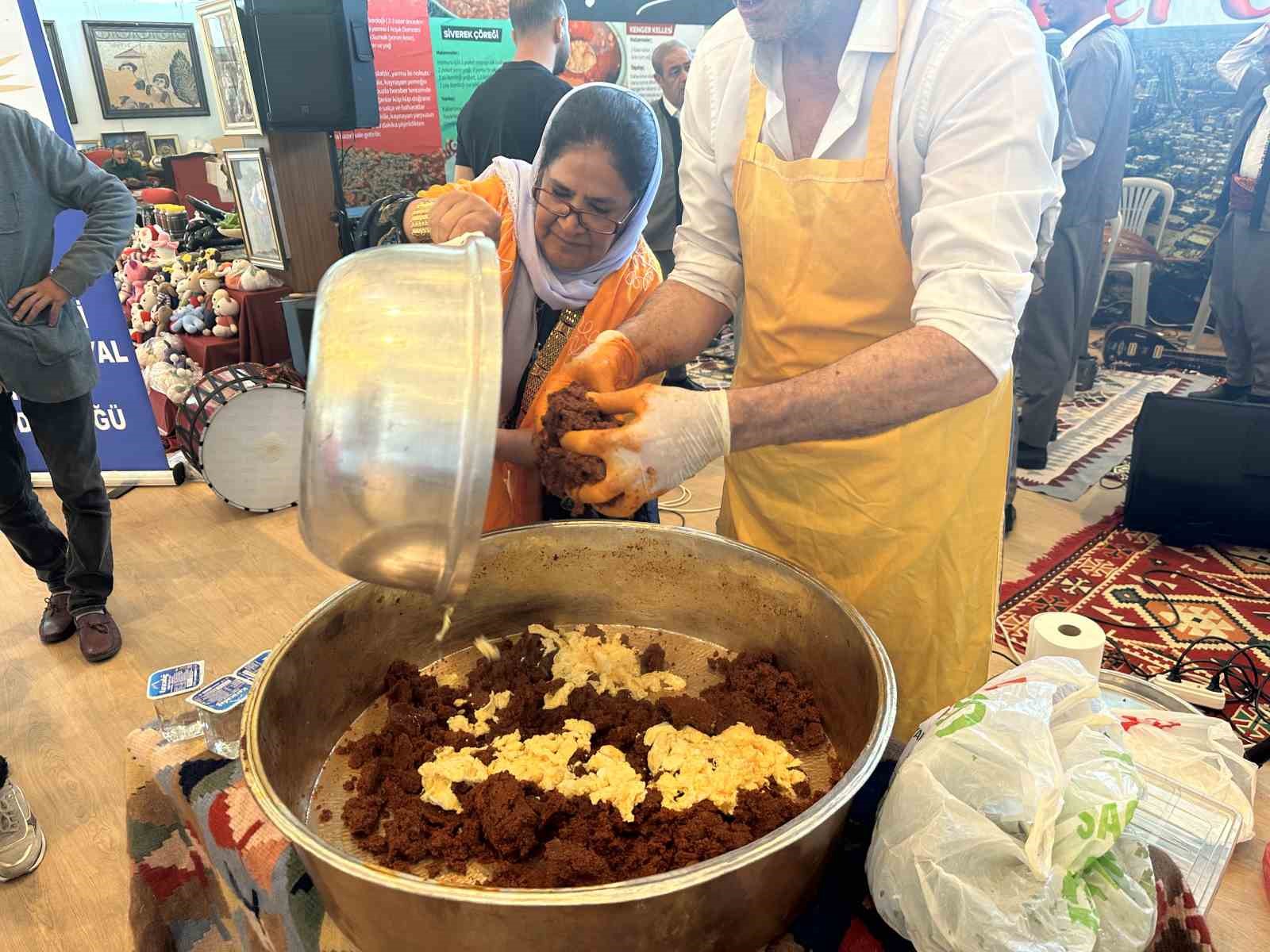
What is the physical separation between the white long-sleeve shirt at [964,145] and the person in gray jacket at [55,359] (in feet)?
7.31

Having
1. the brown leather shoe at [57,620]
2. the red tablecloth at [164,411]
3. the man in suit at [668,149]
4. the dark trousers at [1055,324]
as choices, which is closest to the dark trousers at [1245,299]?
the dark trousers at [1055,324]

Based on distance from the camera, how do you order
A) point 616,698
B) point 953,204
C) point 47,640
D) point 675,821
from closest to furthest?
point 675,821 → point 953,204 → point 616,698 → point 47,640

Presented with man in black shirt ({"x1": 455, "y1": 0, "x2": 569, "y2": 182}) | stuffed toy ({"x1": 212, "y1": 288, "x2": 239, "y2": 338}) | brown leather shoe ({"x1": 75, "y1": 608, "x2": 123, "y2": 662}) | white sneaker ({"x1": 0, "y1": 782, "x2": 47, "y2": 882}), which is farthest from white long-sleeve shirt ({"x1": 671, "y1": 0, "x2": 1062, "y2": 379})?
stuffed toy ({"x1": 212, "y1": 288, "x2": 239, "y2": 338})

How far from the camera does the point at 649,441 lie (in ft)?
3.33

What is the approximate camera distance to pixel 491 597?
1.27m

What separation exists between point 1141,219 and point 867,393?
6.17 meters

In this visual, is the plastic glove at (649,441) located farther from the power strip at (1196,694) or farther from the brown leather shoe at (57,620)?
the brown leather shoe at (57,620)

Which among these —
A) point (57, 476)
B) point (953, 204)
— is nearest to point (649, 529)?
point (953, 204)

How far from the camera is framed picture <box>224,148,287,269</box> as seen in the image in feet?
12.8

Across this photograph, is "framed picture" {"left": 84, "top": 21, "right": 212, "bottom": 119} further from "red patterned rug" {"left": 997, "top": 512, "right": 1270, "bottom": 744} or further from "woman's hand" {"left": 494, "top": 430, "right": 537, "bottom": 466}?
"red patterned rug" {"left": 997, "top": 512, "right": 1270, "bottom": 744}

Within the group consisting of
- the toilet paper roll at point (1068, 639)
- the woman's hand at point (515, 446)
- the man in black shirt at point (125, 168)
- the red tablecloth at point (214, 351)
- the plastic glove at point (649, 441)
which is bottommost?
the red tablecloth at point (214, 351)

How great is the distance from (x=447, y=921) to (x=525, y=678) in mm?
507

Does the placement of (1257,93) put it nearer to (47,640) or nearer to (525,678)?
(525,678)

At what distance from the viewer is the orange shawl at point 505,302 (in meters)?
1.67
